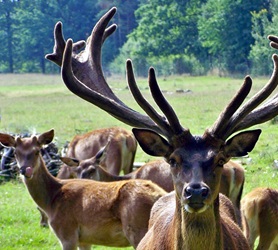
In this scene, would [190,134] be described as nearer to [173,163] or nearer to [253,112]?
[173,163]

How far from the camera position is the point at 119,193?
9047mm

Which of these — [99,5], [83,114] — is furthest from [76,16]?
[83,114]

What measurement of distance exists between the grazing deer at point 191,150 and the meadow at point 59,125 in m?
4.34

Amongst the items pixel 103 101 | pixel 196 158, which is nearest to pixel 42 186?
pixel 103 101

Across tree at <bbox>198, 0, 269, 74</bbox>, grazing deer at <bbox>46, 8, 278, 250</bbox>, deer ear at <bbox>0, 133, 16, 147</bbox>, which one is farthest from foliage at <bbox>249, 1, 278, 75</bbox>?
grazing deer at <bbox>46, 8, 278, 250</bbox>

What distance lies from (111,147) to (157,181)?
129 inches

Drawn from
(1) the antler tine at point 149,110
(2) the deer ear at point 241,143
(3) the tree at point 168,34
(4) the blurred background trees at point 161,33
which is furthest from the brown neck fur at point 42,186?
(3) the tree at point 168,34

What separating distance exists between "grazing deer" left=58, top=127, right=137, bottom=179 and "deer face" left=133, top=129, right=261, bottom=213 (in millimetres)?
8279

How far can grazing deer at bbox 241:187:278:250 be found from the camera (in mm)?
9289

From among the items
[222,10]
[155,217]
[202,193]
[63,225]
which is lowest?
[222,10]

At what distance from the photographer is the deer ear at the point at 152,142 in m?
5.56

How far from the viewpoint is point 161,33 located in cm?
6981

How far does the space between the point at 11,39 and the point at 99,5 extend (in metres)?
11.9

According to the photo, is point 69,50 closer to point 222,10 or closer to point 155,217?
point 155,217
